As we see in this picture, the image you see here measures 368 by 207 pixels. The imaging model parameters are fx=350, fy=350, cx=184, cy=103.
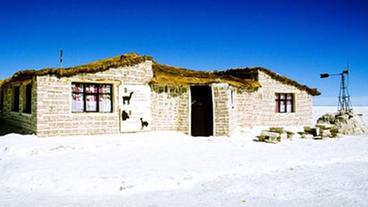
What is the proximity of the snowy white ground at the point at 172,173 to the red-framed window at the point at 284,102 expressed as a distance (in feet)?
28.5

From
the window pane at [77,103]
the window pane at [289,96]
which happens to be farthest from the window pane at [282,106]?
the window pane at [77,103]

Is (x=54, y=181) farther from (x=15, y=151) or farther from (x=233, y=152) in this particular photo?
(x=233, y=152)

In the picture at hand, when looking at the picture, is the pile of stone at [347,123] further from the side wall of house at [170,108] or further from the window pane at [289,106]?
the side wall of house at [170,108]

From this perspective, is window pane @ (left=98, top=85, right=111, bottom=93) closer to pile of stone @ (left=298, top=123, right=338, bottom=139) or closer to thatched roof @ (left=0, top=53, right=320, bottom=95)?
thatched roof @ (left=0, top=53, right=320, bottom=95)

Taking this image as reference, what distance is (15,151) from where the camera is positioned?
41.8ft

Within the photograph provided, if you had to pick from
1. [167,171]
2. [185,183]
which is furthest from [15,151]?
[185,183]

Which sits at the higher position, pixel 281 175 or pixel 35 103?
pixel 35 103

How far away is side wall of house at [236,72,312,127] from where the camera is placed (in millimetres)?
22328

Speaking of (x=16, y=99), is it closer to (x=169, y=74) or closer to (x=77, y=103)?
(x=77, y=103)

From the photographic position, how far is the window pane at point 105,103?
55.5 feet

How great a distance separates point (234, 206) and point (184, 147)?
778cm

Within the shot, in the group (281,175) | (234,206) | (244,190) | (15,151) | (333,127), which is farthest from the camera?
(333,127)

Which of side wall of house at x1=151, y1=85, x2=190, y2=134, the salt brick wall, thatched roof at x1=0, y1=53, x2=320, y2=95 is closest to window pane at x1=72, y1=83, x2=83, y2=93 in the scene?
thatched roof at x1=0, y1=53, x2=320, y2=95

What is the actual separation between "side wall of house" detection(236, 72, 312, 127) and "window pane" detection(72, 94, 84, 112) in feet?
32.3
